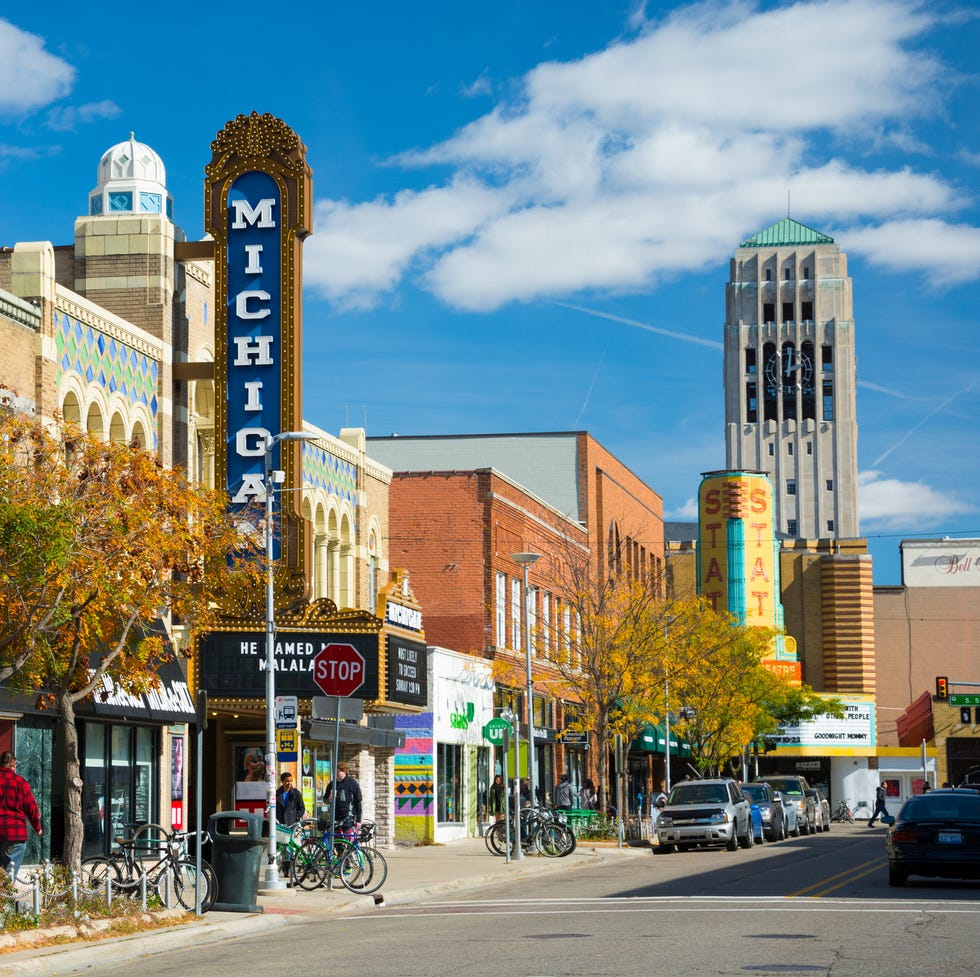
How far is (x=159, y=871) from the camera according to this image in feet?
70.5

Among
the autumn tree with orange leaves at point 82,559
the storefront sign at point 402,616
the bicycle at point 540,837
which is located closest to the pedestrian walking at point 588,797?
the bicycle at point 540,837

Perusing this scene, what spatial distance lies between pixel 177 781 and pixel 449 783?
15.0 metres

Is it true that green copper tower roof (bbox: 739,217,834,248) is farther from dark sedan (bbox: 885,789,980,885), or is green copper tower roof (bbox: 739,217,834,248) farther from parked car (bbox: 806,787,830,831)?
dark sedan (bbox: 885,789,980,885)

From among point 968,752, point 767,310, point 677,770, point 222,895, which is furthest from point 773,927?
point 767,310

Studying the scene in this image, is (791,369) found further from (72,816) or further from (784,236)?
(72,816)

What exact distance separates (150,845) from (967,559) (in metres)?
93.7

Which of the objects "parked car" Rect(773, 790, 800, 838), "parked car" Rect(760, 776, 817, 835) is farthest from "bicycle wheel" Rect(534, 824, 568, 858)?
"parked car" Rect(760, 776, 817, 835)

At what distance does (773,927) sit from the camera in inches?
725

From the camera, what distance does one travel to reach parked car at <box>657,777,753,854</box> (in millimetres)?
40375

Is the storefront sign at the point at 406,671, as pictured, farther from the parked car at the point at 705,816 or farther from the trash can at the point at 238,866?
the trash can at the point at 238,866

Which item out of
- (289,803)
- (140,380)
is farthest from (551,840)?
(140,380)

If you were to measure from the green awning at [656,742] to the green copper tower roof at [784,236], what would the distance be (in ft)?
279

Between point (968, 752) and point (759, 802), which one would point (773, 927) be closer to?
point (759, 802)

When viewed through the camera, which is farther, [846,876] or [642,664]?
[642,664]
